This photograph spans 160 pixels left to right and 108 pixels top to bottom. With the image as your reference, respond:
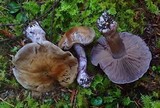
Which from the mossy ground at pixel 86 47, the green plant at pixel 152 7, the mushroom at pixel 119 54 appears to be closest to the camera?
the mushroom at pixel 119 54

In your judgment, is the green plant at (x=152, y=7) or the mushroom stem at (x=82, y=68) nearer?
the mushroom stem at (x=82, y=68)

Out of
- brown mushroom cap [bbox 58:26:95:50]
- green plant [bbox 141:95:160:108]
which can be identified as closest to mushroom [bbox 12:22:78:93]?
brown mushroom cap [bbox 58:26:95:50]

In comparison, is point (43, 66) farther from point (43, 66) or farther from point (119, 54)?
point (119, 54)

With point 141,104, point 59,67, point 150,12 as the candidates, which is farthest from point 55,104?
point 150,12

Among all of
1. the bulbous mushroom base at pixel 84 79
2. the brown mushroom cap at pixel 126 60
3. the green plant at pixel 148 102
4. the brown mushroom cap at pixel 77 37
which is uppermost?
the brown mushroom cap at pixel 77 37

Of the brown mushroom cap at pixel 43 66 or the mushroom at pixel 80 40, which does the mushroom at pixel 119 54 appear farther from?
the brown mushroom cap at pixel 43 66

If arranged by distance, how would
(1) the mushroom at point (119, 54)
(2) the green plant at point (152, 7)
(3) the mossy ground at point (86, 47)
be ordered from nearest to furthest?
(1) the mushroom at point (119, 54)
(3) the mossy ground at point (86, 47)
(2) the green plant at point (152, 7)

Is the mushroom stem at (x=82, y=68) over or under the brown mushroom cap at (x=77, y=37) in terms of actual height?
under

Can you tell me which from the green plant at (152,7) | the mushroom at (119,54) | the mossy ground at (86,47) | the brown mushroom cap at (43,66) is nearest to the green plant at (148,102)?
the mossy ground at (86,47)
